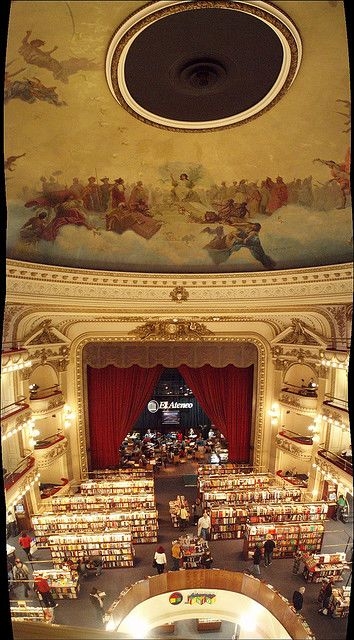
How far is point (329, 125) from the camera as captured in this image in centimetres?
586

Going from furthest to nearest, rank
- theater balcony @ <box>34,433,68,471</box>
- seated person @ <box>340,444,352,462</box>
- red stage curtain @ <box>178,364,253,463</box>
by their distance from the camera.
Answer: red stage curtain @ <box>178,364,253,463</box> < theater balcony @ <box>34,433,68,471</box> < seated person @ <box>340,444,352,462</box>

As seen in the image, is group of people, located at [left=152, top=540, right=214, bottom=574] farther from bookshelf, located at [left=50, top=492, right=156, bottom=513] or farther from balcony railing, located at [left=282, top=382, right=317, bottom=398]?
balcony railing, located at [left=282, top=382, right=317, bottom=398]

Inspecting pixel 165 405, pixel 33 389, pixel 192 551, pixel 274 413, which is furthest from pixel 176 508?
pixel 165 405

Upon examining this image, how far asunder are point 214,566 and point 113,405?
6.86 meters

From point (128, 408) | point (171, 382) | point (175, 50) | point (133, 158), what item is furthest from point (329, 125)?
point (171, 382)

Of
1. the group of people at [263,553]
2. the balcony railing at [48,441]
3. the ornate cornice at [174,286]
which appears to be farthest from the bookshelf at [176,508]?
the ornate cornice at [174,286]

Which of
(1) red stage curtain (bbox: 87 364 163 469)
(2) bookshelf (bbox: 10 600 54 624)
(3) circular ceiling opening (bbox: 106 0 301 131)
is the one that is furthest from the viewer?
(1) red stage curtain (bbox: 87 364 163 469)

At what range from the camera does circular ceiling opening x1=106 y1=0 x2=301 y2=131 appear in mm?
4031

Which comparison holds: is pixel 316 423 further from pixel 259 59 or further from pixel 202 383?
pixel 259 59

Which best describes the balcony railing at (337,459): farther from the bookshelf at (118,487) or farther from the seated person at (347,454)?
the bookshelf at (118,487)

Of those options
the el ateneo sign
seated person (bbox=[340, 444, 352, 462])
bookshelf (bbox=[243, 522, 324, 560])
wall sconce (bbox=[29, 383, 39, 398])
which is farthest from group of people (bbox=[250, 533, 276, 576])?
the el ateneo sign

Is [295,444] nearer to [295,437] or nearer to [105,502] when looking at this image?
[295,437]

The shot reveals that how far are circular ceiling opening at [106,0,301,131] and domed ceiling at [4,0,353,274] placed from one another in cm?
2

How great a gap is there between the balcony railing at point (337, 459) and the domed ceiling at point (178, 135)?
551cm
